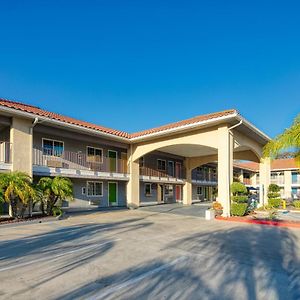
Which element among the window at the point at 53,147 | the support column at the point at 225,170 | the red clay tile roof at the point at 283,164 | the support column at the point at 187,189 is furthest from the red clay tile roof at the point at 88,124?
the red clay tile roof at the point at 283,164

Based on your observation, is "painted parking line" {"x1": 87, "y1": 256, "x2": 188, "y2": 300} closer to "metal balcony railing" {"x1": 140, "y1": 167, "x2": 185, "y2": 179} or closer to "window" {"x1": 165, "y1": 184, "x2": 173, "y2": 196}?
"metal balcony railing" {"x1": 140, "y1": 167, "x2": 185, "y2": 179}

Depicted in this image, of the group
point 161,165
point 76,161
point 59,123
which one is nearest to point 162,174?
point 161,165

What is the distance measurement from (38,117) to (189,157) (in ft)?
57.1

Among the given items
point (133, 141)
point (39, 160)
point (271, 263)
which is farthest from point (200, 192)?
point (271, 263)

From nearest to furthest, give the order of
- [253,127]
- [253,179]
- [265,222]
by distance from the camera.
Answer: [265,222] → [253,127] → [253,179]

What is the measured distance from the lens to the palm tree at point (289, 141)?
45.3 feet

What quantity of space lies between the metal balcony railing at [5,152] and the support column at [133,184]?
9.76 metres

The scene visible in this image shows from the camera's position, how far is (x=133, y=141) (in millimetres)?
21766

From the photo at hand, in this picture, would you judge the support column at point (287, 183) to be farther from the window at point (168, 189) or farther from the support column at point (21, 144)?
the support column at point (21, 144)

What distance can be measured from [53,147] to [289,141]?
552 inches

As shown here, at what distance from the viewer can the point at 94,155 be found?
21.3 meters

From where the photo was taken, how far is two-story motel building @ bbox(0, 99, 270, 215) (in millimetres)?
15234

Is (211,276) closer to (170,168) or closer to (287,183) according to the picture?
(170,168)

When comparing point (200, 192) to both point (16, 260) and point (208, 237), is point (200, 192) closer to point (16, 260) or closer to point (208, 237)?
point (208, 237)
